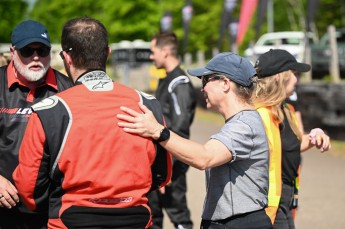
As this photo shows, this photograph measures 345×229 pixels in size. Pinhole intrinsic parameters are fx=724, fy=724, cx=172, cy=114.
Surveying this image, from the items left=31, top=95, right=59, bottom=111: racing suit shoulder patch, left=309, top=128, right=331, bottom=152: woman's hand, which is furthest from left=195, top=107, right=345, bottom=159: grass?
left=31, top=95, right=59, bottom=111: racing suit shoulder patch

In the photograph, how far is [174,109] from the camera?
23.5ft

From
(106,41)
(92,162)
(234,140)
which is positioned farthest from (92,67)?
(234,140)

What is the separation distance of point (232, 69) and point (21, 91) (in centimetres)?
133

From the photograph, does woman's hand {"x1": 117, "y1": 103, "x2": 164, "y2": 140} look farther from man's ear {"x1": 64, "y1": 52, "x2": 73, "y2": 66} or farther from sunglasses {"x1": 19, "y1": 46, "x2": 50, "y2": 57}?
sunglasses {"x1": 19, "y1": 46, "x2": 50, "y2": 57}

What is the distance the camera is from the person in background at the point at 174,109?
7.15 m

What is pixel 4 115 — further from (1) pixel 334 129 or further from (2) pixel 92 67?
(1) pixel 334 129

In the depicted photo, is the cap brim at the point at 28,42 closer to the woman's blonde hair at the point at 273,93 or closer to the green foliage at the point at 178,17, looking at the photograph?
the woman's blonde hair at the point at 273,93

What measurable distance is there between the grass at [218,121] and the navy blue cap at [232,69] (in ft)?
33.6

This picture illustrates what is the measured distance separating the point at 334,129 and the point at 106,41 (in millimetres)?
11808

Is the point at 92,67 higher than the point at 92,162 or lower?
higher

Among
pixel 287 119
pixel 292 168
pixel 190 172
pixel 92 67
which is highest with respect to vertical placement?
pixel 92 67

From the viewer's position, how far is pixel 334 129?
14.8 meters

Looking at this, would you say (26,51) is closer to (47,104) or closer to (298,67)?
(47,104)

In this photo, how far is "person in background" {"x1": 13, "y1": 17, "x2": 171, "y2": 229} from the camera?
328cm
